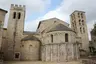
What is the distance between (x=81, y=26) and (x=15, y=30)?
24.3 metres

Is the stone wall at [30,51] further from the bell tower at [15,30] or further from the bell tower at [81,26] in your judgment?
the bell tower at [81,26]

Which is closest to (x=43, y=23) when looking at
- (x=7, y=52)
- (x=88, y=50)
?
(x=7, y=52)

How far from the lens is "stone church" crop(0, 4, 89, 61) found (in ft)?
75.0

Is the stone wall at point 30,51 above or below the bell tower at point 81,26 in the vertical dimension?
below

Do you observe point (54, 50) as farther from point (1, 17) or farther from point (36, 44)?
point (1, 17)

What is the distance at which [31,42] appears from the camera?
27.8m

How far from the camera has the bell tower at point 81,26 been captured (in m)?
38.0

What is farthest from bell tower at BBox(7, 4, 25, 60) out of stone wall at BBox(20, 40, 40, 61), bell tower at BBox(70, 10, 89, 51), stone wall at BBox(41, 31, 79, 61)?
bell tower at BBox(70, 10, 89, 51)

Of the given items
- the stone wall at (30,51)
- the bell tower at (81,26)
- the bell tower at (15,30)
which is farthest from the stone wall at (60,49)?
the bell tower at (81,26)

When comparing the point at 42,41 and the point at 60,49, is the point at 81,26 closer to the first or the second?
the point at 42,41

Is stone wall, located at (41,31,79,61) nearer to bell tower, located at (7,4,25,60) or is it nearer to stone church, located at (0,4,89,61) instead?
stone church, located at (0,4,89,61)

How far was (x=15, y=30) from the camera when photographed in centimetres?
3019

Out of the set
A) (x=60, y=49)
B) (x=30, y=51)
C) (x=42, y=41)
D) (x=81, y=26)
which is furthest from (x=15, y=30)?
(x=81, y=26)

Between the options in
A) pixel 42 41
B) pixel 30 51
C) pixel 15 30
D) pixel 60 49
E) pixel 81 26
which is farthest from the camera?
pixel 81 26
